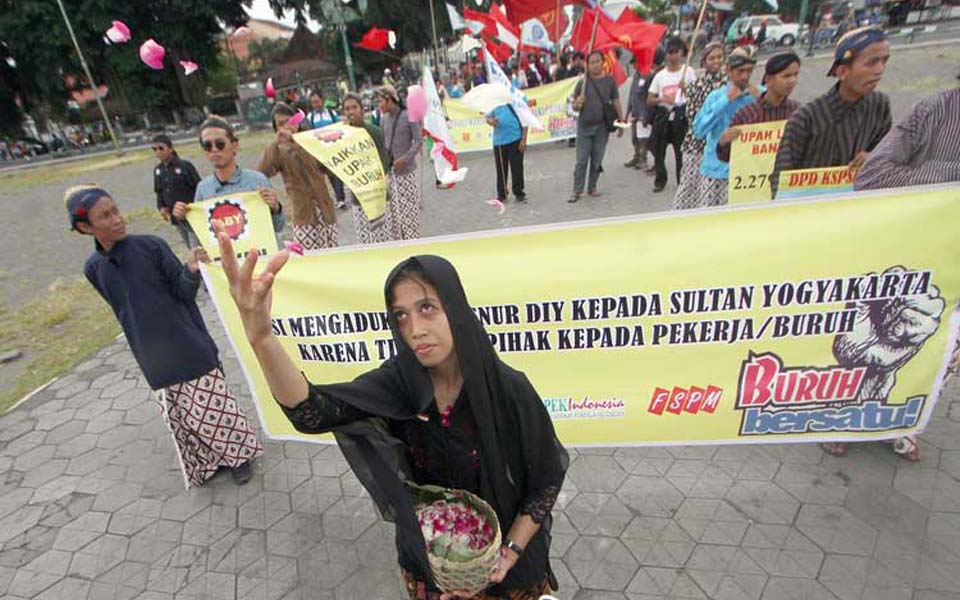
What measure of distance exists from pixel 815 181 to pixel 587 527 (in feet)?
8.39

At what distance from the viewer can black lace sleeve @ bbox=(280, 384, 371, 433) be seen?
1396mm

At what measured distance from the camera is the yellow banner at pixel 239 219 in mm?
3361

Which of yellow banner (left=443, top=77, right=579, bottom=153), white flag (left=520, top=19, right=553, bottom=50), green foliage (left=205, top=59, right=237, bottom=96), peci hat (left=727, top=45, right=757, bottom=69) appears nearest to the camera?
peci hat (left=727, top=45, right=757, bottom=69)

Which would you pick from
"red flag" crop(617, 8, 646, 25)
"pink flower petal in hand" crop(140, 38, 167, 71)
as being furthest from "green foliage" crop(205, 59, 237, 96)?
"red flag" crop(617, 8, 646, 25)

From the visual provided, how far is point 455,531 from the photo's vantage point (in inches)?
59.4

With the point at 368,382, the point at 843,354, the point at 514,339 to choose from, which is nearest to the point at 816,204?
the point at 843,354

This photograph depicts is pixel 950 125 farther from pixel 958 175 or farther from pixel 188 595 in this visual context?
pixel 188 595

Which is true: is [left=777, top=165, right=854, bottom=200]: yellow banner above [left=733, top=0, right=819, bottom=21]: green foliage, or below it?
below

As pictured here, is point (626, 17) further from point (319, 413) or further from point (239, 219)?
point (319, 413)

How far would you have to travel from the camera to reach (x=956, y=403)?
328 centimetres

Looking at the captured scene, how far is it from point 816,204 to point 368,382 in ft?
6.75

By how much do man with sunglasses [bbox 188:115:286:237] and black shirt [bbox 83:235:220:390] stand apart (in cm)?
93

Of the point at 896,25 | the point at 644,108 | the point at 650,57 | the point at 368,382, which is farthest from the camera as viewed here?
the point at 896,25

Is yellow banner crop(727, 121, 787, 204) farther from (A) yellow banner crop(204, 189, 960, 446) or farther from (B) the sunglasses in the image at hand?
(B) the sunglasses
